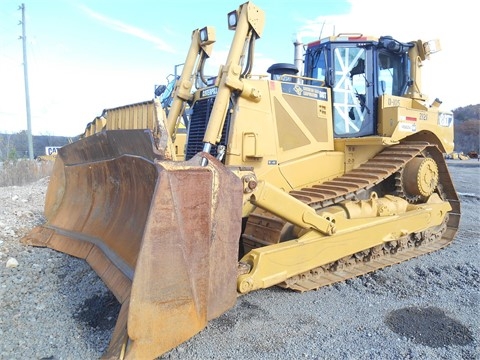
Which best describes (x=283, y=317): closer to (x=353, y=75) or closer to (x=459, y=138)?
(x=353, y=75)

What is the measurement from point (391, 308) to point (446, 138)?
3.45 metres

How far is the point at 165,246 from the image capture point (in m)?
2.49

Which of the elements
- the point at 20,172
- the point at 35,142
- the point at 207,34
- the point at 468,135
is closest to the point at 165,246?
the point at 207,34

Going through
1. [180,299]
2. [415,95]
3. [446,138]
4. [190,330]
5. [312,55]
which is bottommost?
[190,330]

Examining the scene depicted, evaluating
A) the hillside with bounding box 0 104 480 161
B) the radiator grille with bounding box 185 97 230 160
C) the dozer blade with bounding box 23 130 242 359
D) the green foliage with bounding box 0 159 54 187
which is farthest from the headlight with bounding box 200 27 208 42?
the hillside with bounding box 0 104 480 161

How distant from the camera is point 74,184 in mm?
4859

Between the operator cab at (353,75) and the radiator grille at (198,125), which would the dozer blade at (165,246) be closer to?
the radiator grille at (198,125)

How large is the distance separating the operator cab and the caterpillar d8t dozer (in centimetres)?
2

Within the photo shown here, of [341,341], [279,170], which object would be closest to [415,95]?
[279,170]

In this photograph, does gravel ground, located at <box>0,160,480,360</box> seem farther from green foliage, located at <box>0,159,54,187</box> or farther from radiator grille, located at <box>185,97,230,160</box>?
green foliage, located at <box>0,159,54,187</box>

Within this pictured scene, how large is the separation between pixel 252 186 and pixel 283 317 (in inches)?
47.9

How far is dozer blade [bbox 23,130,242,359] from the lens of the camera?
2424mm

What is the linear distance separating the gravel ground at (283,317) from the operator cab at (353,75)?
1.97 meters

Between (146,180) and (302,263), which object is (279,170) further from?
(146,180)
